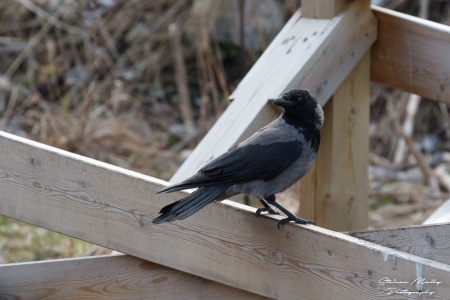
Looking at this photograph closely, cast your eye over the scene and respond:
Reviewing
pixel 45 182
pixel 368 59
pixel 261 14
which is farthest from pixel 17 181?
pixel 261 14

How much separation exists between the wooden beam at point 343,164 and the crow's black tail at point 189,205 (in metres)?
0.99

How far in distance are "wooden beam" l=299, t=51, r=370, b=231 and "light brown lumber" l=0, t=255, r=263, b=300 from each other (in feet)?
3.26

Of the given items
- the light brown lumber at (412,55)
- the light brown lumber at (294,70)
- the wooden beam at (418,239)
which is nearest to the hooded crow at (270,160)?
the light brown lumber at (294,70)

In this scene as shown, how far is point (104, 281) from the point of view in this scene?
268 cm

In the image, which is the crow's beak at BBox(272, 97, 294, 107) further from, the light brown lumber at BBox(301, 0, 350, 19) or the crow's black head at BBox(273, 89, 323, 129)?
the light brown lumber at BBox(301, 0, 350, 19)

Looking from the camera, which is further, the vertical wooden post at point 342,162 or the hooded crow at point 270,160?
the vertical wooden post at point 342,162

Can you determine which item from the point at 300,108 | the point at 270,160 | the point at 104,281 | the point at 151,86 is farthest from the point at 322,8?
the point at 151,86

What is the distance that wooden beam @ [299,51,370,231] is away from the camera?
A: 3.41 meters

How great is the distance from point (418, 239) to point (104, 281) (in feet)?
3.37

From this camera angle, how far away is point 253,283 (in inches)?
97.9

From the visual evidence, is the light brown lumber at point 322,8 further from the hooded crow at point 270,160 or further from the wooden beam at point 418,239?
the wooden beam at point 418,239

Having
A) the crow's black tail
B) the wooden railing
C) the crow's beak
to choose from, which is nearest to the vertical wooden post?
the wooden railing

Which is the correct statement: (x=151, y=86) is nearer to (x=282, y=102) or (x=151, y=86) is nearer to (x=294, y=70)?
(x=294, y=70)

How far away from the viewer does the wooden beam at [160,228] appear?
2.39 metres
